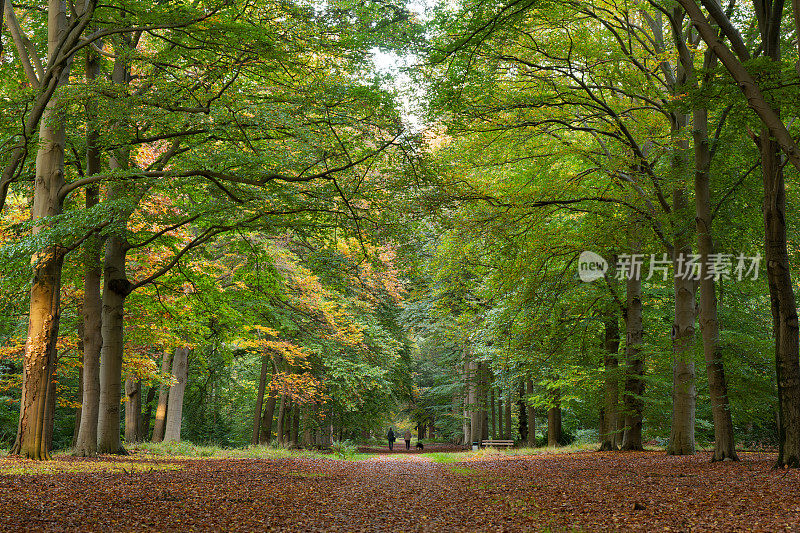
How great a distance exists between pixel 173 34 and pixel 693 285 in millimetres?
11281

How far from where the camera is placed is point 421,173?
1144 centimetres

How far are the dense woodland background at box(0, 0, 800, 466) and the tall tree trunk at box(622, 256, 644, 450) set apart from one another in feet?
0.25

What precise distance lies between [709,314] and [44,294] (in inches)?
466

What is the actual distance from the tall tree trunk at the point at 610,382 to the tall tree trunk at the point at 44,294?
40.1 feet

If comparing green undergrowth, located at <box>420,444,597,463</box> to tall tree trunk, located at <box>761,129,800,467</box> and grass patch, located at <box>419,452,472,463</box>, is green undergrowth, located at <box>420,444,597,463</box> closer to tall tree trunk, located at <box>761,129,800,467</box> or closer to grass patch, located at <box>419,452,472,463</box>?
grass patch, located at <box>419,452,472,463</box>

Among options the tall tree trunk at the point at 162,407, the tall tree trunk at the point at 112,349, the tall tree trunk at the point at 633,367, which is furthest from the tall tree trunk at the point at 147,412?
the tall tree trunk at the point at 633,367

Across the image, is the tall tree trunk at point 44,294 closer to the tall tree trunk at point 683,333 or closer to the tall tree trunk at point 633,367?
the tall tree trunk at point 683,333

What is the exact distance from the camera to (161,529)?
477 centimetres

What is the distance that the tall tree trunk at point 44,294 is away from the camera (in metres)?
9.98

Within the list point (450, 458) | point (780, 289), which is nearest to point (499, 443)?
point (450, 458)

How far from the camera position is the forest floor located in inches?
197

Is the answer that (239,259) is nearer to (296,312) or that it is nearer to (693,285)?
(296,312)

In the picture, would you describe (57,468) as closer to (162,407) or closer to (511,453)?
(511,453)

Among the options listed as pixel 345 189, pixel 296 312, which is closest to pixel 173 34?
pixel 345 189
